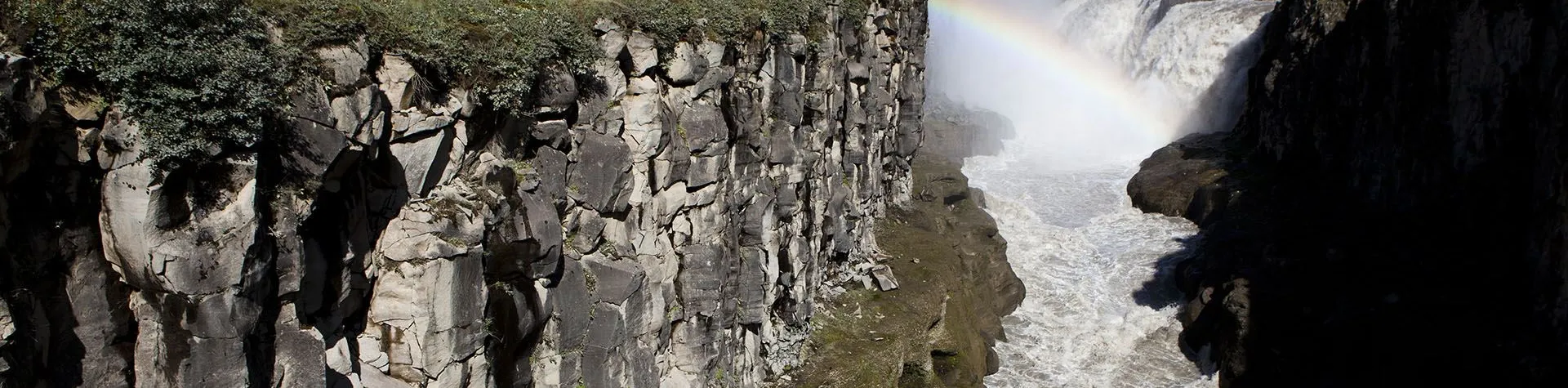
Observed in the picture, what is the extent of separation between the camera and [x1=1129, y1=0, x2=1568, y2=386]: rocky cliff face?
73.6 ft

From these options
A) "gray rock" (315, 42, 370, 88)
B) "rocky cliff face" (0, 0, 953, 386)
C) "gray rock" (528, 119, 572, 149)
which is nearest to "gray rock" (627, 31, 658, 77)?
"rocky cliff face" (0, 0, 953, 386)

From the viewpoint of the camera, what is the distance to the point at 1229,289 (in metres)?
29.2

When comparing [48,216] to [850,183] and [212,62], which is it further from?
[850,183]

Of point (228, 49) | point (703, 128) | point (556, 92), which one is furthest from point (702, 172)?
point (228, 49)

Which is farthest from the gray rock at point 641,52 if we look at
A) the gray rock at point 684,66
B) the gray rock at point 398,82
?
the gray rock at point 398,82

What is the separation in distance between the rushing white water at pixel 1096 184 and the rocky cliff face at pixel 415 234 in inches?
491

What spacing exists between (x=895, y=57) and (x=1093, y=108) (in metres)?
32.9

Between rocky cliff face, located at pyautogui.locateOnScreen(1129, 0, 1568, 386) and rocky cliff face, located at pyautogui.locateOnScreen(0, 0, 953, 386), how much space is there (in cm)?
1521

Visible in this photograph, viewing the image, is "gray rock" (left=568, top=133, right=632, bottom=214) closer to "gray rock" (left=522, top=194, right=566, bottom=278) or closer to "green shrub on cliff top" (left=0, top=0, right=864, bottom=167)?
"gray rock" (left=522, top=194, right=566, bottom=278)

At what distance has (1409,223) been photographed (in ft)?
100

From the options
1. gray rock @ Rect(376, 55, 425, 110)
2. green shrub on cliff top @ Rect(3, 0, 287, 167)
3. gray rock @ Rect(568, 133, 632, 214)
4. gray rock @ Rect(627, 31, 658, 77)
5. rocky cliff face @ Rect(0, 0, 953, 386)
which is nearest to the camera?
green shrub on cliff top @ Rect(3, 0, 287, 167)

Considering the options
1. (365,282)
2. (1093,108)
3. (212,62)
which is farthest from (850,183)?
(1093,108)

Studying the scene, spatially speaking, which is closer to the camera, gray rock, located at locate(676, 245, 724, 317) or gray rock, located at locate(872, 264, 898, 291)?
gray rock, located at locate(676, 245, 724, 317)

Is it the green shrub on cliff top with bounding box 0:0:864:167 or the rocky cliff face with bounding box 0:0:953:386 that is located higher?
the green shrub on cliff top with bounding box 0:0:864:167
